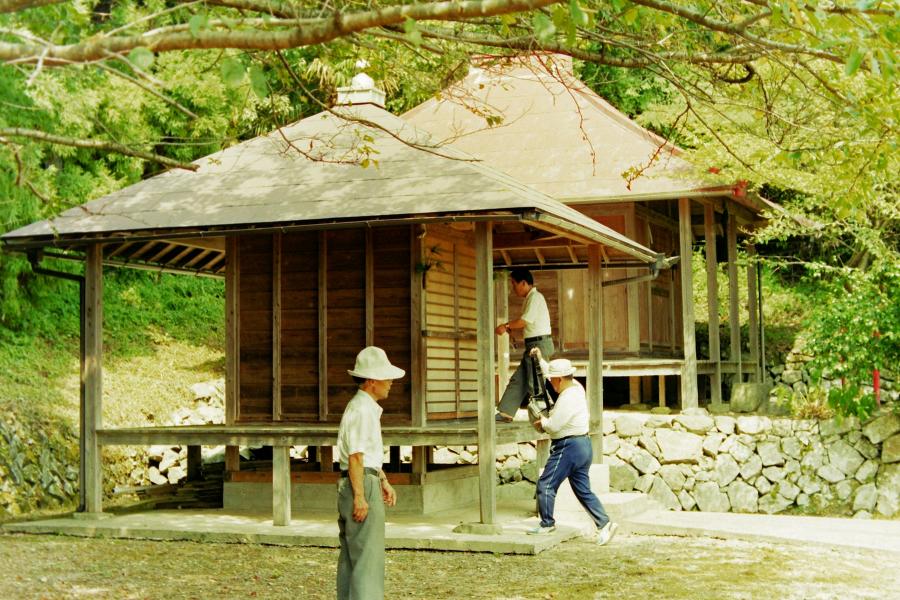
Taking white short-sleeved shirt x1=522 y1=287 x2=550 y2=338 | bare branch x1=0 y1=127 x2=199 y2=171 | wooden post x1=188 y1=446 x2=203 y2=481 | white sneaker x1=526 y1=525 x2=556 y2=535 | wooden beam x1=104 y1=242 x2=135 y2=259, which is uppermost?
wooden beam x1=104 y1=242 x2=135 y2=259

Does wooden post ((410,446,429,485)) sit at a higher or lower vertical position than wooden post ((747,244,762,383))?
lower

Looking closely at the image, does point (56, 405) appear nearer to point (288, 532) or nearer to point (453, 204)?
point (288, 532)

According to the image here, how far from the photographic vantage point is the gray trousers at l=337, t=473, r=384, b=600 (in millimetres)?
7191

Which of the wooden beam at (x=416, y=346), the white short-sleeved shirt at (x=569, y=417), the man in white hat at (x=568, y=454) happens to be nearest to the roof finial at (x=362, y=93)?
the wooden beam at (x=416, y=346)

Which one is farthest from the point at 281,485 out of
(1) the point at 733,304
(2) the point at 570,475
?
(1) the point at 733,304

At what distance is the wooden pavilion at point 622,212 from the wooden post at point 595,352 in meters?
1.63

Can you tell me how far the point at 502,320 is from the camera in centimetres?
2002

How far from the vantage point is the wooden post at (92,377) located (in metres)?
A: 13.2

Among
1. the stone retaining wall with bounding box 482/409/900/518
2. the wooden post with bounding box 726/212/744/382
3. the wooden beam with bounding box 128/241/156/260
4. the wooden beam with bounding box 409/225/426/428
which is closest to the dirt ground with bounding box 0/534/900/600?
the wooden beam with bounding box 409/225/426/428

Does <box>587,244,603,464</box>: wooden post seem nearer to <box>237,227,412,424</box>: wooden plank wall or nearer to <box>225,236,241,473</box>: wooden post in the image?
<box>237,227,412,424</box>: wooden plank wall

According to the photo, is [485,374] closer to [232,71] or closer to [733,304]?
[232,71]

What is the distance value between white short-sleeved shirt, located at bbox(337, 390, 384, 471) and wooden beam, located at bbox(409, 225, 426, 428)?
558 cm

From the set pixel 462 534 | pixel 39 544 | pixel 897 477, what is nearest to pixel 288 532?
pixel 462 534

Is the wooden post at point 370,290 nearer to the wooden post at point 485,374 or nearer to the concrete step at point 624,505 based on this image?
the wooden post at point 485,374
